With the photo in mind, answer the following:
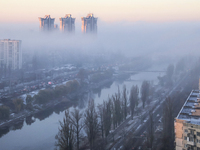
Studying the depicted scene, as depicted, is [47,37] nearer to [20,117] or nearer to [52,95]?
[52,95]

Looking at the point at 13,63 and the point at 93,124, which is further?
the point at 13,63

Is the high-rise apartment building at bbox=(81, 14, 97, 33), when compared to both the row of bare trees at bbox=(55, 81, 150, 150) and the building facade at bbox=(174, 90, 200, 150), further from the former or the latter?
the building facade at bbox=(174, 90, 200, 150)

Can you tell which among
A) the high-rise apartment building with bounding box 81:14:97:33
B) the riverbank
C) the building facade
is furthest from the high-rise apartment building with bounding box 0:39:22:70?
the high-rise apartment building with bounding box 81:14:97:33

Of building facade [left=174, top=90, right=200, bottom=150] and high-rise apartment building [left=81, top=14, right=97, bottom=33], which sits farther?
high-rise apartment building [left=81, top=14, right=97, bottom=33]

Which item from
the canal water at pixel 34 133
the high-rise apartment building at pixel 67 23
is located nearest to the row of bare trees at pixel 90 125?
the canal water at pixel 34 133

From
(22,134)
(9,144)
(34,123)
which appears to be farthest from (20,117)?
(9,144)

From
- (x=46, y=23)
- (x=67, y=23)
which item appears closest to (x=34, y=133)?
(x=46, y=23)
